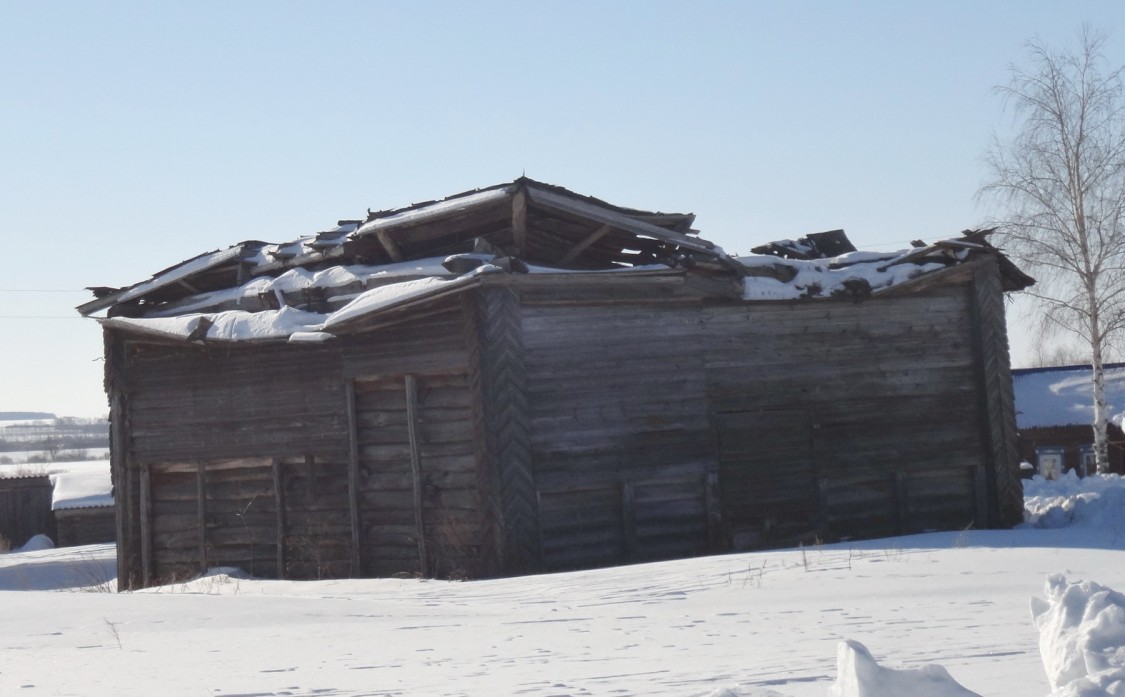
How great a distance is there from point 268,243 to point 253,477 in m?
3.65

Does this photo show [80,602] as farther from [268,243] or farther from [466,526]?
[268,243]

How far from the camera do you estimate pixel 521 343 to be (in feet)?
46.1

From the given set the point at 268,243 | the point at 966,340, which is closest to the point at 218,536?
the point at 268,243

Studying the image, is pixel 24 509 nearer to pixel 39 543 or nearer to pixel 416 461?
pixel 39 543

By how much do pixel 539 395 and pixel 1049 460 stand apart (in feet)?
98.7

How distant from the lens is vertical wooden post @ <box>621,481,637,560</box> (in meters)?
14.6

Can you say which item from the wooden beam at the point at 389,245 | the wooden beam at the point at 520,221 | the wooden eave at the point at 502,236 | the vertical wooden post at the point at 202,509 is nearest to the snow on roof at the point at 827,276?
the wooden eave at the point at 502,236

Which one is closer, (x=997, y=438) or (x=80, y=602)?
(x=80, y=602)

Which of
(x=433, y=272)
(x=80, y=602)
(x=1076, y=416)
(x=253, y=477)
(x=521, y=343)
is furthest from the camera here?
(x=1076, y=416)

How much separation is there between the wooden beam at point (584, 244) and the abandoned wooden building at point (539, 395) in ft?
0.20

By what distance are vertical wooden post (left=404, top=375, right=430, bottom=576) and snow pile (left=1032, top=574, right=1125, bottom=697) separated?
1020 centimetres

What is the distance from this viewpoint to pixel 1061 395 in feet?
132

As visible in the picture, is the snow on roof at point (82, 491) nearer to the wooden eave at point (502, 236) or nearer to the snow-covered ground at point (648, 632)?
the wooden eave at point (502, 236)

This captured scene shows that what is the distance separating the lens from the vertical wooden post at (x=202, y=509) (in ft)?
54.9
